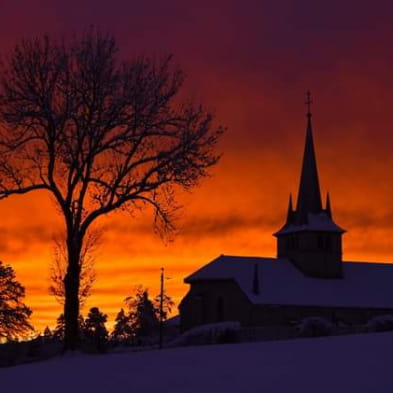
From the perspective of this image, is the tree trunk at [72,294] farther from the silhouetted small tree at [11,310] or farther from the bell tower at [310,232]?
the bell tower at [310,232]

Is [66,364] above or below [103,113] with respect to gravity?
below

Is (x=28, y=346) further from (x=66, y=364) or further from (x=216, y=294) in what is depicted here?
(x=66, y=364)

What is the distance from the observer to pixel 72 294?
34906 mm

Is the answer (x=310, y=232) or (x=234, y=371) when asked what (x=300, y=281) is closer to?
(x=310, y=232)

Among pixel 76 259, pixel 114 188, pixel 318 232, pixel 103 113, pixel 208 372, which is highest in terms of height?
pixel 318 232

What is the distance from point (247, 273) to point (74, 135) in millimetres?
59808

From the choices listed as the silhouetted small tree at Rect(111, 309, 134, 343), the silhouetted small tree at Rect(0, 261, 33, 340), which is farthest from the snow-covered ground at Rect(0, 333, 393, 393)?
the silhouetted small tree at Rect(111, 309, 134, 343)

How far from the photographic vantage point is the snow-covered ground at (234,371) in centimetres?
1936

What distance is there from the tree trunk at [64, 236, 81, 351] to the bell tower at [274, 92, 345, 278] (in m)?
66.1

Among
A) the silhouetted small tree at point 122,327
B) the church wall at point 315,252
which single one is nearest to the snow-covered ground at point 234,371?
the church wall at point 315,252

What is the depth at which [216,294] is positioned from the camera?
3602 inches

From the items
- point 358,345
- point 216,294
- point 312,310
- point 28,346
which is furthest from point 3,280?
point 358,345

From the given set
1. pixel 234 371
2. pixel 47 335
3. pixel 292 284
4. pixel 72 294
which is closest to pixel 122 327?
pixel 47 335

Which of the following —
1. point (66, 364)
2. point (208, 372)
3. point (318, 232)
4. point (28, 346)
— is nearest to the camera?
point (208, 372)
